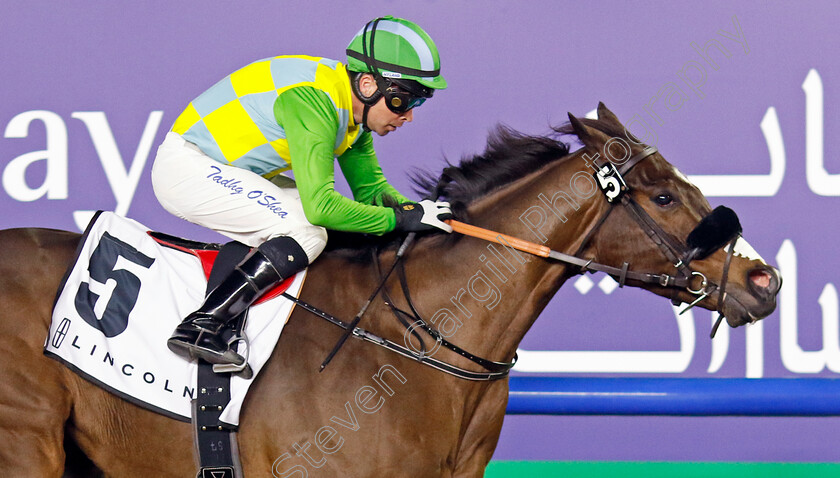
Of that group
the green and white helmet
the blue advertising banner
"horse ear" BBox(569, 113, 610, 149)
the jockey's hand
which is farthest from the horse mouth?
the blue advertising banner

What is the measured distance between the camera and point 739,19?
3719mm

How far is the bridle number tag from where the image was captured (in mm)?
2205

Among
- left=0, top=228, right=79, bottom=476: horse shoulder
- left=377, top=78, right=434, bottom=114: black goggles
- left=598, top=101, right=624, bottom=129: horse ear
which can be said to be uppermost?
left=598, top=101, right=624, bottom=129: horse ear

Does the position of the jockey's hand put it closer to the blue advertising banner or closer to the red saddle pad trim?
the red saddle pad trim

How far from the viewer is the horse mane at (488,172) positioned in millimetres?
2400

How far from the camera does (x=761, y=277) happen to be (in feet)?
7.09

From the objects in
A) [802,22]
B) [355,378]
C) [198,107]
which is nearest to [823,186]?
[802,22]

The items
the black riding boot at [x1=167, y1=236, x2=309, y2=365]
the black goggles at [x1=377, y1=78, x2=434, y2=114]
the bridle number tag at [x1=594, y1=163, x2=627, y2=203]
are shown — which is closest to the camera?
the black riding boot at [x1=167, y1=236, x2=309, y2=365]

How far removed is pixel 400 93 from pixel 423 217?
1.27 ft

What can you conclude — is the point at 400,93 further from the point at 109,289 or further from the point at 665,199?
the point at 109,289

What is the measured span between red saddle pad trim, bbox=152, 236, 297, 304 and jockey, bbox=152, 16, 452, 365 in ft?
0.24

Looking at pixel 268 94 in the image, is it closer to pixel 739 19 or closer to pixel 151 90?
pixel 151 90

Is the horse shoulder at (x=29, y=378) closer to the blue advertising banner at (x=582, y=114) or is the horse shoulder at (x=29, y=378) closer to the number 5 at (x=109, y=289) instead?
the number 5 at (x=109, y=289)

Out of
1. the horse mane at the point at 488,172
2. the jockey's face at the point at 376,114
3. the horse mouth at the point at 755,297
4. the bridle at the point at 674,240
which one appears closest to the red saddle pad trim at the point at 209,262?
the horse mane at the point at 488,172
